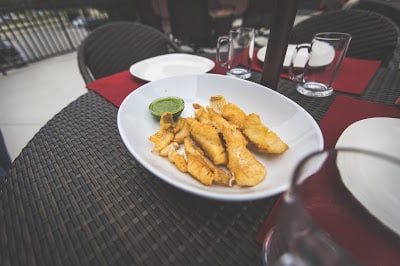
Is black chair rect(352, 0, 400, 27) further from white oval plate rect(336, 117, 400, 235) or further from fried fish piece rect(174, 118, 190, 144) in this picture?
fried fish piece rect(174, 118, 190, 144)

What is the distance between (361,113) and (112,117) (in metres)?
0.87

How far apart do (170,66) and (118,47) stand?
24.7 inches

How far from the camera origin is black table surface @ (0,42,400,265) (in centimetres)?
36

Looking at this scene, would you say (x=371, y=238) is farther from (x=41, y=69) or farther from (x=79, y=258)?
(x=41, y=69)

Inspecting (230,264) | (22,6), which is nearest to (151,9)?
(22,6)

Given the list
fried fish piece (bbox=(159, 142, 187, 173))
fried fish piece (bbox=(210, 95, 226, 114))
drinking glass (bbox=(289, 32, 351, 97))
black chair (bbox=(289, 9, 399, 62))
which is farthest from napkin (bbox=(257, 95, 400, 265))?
black chair (bbox=(289, 9, 399, 62))

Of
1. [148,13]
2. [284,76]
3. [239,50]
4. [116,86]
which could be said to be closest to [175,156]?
[116,86]

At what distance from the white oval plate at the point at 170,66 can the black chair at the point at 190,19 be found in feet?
6.79

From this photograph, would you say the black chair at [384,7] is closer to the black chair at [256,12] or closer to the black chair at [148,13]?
the black chair at [256,12]

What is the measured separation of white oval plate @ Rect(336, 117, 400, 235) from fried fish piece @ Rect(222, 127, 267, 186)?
0.16 m

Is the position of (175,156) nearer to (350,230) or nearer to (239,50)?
(350,230)

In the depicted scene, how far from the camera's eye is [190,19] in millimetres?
3064

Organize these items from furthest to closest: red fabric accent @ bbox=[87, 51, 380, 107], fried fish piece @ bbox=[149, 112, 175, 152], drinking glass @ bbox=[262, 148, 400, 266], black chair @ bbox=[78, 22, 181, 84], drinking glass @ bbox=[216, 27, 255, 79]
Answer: black chair @ bbox=[78, 22, 181, 84]
drinking glass @ bbox=[216, 27, 255, 79]
red fabric accent @ bbox=[87, 51, 380, 107]
fried fish piece @ bbox=[149, 112, 175, 152]
drinking glass @ bbox=[262, 148, 400, 266]

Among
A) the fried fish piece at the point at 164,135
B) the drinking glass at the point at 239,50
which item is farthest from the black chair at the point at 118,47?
the fried fish piece at the point at 164,135
